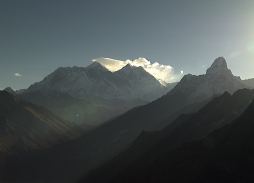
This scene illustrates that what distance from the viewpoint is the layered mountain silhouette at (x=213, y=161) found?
42.3 metres

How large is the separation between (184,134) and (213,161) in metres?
47.2

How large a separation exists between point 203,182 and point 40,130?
170 metres

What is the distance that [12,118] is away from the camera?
179625mm

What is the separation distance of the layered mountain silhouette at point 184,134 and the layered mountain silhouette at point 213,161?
809 inches

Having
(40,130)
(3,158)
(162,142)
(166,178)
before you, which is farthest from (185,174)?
(40,130)

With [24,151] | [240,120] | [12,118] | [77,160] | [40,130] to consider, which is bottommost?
[77,160]

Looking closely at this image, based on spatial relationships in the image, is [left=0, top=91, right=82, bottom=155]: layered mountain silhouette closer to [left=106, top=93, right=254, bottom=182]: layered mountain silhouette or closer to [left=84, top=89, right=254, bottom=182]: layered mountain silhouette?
[left=84, top=89, right=254, bottom=182]: layered mountain silhouette

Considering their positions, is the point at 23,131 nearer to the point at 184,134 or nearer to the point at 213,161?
the point at 184,134

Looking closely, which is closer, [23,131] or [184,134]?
[184,134]

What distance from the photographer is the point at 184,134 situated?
3656 inches

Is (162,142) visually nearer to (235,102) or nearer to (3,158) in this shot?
(235,102)

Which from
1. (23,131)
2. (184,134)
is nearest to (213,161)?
→ (184,134)

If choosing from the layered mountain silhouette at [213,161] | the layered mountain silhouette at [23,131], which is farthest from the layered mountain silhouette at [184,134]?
the layered mountain silhouette at [23,131]

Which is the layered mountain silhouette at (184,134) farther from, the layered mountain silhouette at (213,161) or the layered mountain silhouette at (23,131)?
the layered mountain silhouette at (23,131)
